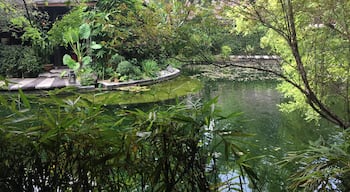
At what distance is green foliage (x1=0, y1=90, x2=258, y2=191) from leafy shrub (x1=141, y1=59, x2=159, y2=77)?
28.4ft

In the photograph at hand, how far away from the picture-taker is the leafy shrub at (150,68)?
9.55 m

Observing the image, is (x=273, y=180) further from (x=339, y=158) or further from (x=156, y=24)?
(x=339, y=158)

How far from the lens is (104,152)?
0.88m

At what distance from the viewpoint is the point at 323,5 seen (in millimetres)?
3088

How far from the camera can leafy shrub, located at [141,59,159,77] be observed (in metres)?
9.55

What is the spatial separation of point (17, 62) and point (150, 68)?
13.2 ft

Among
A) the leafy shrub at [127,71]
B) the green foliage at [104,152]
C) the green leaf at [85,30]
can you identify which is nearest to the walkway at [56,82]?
the leafy shrub at [127,71]

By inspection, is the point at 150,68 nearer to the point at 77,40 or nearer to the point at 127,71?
the point at 127,71

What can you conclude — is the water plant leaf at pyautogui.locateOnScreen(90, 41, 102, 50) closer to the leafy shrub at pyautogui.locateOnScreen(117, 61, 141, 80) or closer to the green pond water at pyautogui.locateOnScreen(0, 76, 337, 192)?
the leafy shrub at pyautogui.locateOnScreen(117, 61, 141, 80)

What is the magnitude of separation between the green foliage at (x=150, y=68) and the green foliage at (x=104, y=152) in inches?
340

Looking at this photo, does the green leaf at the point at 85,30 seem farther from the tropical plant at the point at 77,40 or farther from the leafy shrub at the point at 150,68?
the leafy shrub at the point at 150,68

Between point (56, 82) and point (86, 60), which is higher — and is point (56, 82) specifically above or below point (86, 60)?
below

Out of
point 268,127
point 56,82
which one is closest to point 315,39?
point 268,127

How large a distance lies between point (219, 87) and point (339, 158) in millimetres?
7946
